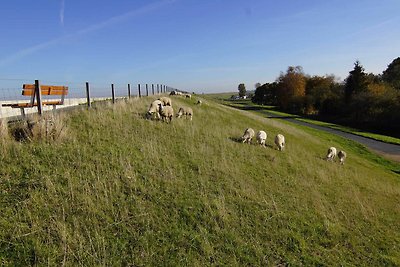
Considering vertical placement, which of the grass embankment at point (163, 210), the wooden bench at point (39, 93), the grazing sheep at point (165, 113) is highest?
the wooden bench at point (39, 93)

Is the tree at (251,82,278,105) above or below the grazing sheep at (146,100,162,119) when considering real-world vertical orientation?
above

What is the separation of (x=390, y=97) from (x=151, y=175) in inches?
2365

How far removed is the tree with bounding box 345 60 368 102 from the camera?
216 feet

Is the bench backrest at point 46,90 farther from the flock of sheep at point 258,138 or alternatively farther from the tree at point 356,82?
the tree at point 356,82

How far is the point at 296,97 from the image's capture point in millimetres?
86938

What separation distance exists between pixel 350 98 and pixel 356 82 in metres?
3.98

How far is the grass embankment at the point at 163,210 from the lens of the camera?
18.8 feet

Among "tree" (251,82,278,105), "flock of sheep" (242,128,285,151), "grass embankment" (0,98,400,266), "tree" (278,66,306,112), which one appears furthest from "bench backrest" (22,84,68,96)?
"tree" (251,82,278,105)

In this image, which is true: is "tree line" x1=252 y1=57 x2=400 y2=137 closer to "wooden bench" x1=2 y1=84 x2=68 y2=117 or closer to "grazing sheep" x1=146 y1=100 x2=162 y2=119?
"grazing sheep" x1=146 y1=100 x2=162 y2=119

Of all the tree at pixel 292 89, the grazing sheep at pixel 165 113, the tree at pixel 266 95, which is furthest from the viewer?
the tree at pixel 266 95

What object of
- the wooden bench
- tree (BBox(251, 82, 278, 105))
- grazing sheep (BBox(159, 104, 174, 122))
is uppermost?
tree (BBox(251, 82, 278, 105))

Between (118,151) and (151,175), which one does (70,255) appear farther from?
(118,151)

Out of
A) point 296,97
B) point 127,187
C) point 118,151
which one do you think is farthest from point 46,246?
point 296,97

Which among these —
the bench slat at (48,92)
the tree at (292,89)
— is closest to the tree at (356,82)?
the tree at (292,89)
